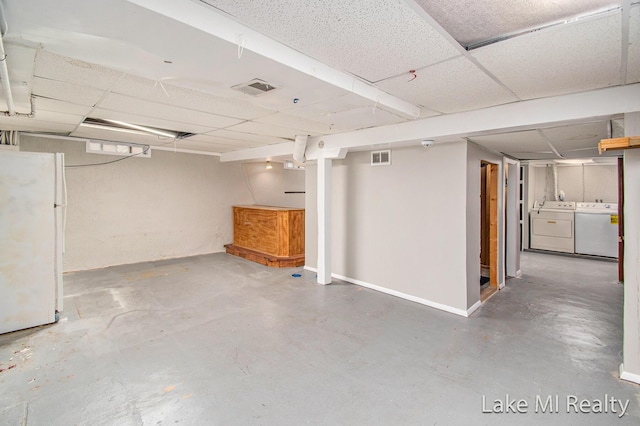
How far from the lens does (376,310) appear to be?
384cm

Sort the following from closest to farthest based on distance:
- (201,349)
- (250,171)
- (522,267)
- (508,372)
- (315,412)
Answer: (315,412), (508,372), (201,349), (522,267), (250,171)

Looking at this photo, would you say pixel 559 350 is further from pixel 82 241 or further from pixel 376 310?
pixel 82 241

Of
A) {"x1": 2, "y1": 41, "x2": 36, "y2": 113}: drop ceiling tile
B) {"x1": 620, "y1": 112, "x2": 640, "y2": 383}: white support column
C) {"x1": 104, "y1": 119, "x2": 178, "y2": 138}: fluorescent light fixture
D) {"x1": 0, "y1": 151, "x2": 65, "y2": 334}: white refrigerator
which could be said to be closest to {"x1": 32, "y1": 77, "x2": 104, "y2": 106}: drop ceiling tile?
{"x1": 2, "y1": 41, "x2": 36, "y2": 113}: drop ceiling tile

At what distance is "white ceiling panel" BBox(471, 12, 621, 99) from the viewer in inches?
66.2

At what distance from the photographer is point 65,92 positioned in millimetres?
2719

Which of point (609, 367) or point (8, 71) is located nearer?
point (8, 71)

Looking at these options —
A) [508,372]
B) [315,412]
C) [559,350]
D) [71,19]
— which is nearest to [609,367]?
[559,350]

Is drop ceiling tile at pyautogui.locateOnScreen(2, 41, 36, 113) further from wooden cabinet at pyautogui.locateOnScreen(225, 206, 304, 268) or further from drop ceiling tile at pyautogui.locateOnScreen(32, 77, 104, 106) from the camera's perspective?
wooden cabinet at pyautogui.locateOnScreen(225, 206, 304, 268)

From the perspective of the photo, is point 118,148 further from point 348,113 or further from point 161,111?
point 348,113

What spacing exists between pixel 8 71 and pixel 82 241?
425 centimetres

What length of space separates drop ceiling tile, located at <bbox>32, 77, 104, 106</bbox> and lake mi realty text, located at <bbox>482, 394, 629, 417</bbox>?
403cm

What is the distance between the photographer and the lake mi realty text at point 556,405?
209cm

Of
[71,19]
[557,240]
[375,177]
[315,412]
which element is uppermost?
[71,19]

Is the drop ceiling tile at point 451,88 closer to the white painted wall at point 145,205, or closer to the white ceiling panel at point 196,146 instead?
the white ceiling panel at point 196,146
